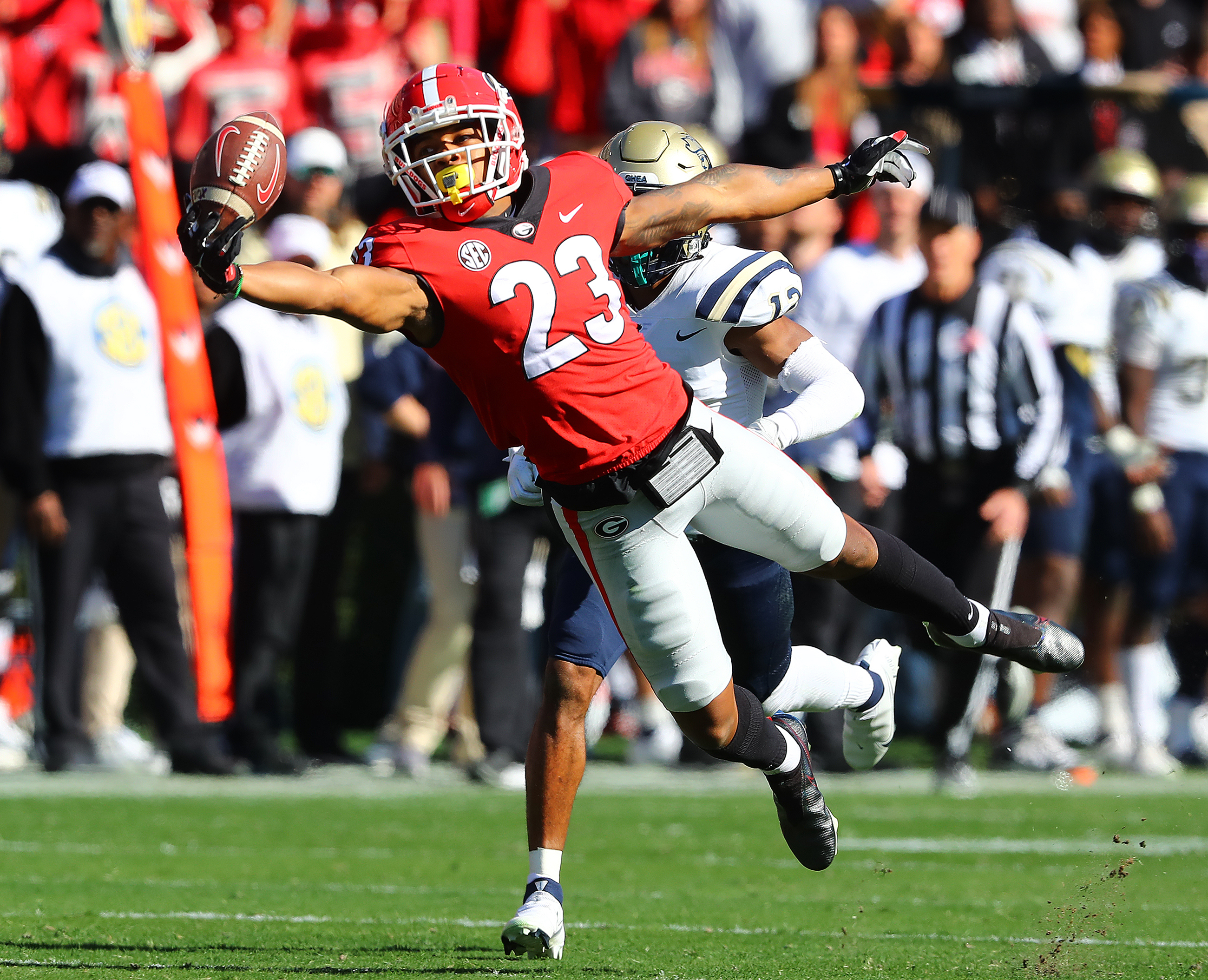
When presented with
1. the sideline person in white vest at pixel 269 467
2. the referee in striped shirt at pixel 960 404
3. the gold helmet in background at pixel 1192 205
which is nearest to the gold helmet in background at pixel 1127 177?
the gold helmet in background at pixel 1192 205

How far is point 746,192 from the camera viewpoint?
481 centimetres

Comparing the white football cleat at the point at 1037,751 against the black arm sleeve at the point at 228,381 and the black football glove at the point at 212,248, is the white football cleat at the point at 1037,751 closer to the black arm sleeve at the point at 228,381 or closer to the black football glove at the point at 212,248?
the black arm sleeve at the point at 228,381

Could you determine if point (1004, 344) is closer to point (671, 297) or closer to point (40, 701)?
point (671, 297)

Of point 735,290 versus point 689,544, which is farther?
point 735,290

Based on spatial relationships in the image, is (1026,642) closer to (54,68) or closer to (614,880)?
(614,880)

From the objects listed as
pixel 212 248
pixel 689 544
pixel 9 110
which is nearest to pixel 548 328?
pixel 689 544

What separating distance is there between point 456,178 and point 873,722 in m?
1.98

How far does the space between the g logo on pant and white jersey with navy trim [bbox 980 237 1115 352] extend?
5.05m

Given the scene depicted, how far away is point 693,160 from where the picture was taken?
211 inches

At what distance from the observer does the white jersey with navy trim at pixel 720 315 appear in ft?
16.8

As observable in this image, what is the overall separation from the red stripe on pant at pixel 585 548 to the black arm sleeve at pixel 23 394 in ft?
14.1

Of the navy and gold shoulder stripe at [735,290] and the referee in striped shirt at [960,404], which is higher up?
the navy and gold shoulder stripe at [735,290]

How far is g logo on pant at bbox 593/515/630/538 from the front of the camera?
462 cm

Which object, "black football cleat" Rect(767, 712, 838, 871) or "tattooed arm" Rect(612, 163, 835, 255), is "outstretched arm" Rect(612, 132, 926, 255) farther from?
"black football cleat" Rect(767, 712, 838, 871)
